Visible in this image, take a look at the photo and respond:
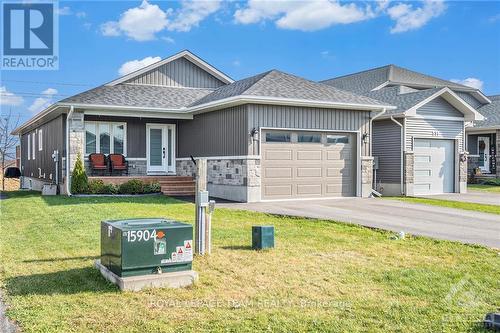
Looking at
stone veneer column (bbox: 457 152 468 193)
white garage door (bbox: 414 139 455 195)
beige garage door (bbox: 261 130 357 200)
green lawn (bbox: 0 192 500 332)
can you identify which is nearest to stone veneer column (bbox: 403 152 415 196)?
white garage door (bbox: 414 139 455 195)

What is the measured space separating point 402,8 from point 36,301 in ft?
46.4

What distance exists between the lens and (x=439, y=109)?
19.1 meters

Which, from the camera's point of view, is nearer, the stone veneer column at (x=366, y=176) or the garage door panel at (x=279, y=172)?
the garage door panel at (x=279, y=172)

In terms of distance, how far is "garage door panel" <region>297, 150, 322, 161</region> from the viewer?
617 inches

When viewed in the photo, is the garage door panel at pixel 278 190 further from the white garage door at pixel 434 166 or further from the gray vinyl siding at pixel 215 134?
the white garage door at pixel 434 166

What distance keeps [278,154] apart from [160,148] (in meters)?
6.51

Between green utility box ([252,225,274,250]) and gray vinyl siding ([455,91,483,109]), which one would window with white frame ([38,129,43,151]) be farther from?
gray vinyl siding ([455,91,483,109])

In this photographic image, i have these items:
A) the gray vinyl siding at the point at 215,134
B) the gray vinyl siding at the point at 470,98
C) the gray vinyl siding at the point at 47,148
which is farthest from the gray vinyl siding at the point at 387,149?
the gray vinyl siding at the point at 470,98

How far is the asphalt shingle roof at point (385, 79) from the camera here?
29.9 meters

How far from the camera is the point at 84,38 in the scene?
20.3 m

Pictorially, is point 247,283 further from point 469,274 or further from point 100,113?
point 100,113

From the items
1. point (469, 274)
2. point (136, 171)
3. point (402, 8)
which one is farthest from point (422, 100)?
point (469, 274)

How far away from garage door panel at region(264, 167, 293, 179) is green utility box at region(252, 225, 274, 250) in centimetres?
737

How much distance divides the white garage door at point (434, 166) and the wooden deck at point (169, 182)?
880cm
